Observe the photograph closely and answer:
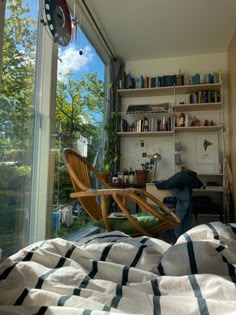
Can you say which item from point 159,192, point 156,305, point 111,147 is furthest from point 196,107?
point 156,305

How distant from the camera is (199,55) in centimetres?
396

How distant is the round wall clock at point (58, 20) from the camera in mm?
1824

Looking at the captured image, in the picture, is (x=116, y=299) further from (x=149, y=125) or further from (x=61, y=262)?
(x=149, y=125)

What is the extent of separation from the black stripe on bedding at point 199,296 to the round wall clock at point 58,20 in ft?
6.00

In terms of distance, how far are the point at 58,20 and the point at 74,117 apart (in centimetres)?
105

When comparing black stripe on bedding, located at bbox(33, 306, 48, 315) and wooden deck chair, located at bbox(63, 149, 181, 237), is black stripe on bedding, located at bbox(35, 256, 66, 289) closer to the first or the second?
black stripe on bedding, located at bbox(33, 306, 48, 315)

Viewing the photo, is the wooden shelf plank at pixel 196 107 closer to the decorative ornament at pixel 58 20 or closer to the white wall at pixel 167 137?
the white wall at pixel 167 137

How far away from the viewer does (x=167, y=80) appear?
3.85 meters

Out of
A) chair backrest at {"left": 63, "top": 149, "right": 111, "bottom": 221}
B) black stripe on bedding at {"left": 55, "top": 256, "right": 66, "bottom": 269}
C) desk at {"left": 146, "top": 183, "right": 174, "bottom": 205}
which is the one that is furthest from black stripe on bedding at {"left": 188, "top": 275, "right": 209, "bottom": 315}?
desk at {"left": 146, "top": 183, "right": 174, "bottom": 205}

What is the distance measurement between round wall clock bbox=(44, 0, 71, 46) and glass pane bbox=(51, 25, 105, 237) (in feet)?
1.28

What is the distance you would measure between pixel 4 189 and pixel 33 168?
372 mm

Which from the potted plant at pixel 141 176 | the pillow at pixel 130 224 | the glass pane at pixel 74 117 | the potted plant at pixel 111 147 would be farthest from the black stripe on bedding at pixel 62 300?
the potted plant at pixel 141 176

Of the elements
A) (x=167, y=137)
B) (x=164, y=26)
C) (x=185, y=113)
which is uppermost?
(x=164, y=26)

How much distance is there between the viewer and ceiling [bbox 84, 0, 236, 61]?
2.80 m
